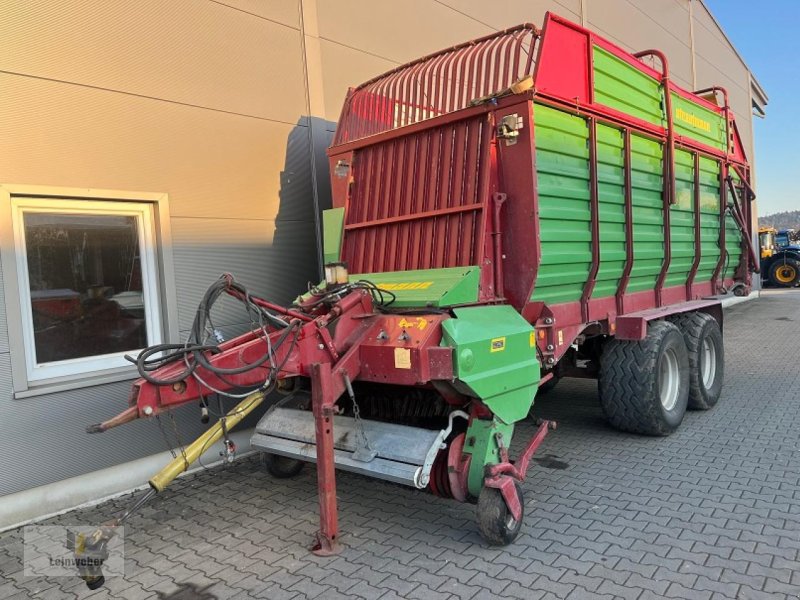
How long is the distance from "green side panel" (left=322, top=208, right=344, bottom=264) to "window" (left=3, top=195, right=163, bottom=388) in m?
1.40

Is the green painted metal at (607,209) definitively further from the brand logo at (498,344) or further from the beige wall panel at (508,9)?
the beige wall panel at (508,9)

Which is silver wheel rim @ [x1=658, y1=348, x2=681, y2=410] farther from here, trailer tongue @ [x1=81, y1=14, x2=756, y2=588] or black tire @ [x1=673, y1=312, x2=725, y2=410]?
black tire @ [x1=673, y1=312, x2=725, y2=410]

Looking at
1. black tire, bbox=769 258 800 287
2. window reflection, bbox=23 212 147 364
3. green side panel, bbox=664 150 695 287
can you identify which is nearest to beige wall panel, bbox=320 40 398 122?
window reflection, bbox=23 212 147 364

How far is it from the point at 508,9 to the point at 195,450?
323 inches

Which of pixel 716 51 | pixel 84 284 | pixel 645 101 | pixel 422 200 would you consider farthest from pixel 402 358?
pixel 716 51

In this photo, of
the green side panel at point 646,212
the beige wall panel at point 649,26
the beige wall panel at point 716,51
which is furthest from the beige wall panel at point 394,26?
the beige wall panel at point 716,51

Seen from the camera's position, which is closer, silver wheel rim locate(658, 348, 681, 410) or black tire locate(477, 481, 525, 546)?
black tire locate(477, 481, 525, 546)

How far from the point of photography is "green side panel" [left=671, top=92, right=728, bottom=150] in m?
6.04

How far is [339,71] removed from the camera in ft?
21.3

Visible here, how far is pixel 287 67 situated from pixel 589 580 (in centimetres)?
515

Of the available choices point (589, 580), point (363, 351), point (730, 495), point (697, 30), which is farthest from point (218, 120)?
point (697, 30)

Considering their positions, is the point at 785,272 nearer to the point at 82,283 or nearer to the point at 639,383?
the point at 639,383

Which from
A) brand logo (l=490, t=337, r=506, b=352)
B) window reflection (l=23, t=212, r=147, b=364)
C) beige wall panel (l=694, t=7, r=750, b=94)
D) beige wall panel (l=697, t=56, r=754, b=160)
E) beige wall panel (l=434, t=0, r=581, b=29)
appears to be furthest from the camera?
beige wall panel (l=697, t=56, r=754, b=160)

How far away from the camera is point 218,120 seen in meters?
5.35
